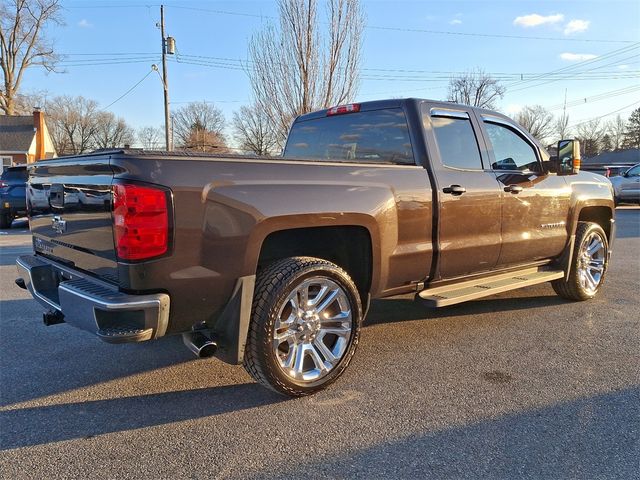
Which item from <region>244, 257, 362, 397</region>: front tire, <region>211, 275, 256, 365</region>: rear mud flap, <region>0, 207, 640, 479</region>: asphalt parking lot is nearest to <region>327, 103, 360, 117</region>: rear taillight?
<region>244, 257, 362, 397</region>: front tire

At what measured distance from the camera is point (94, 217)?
2.81 metres

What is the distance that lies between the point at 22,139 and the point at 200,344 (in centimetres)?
4045

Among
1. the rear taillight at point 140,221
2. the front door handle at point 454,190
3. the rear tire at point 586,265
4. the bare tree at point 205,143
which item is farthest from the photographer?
the rear tire at point 586,265

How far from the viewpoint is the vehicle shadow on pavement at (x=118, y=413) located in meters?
2.75

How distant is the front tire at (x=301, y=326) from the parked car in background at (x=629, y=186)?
19156 mm

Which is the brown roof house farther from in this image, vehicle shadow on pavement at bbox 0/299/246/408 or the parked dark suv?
vehicle shadow on pavement at bbox 0/299/246/408

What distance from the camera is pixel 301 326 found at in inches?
127

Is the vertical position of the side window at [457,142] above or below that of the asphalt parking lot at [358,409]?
above

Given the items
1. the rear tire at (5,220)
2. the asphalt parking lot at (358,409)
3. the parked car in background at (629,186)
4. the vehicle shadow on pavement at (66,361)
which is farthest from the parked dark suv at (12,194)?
the parked car in background at (629,186)

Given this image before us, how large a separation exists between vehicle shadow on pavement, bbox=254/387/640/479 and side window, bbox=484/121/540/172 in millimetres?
2400

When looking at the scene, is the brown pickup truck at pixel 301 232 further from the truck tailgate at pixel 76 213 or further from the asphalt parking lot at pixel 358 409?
the asphalt parking lot at pixel 358 409

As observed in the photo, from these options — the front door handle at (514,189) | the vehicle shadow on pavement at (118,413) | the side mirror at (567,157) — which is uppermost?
the side mirror at (567,157)

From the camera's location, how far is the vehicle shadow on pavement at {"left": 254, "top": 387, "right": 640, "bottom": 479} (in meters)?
2.40

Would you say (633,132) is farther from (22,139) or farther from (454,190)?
(454,190)
